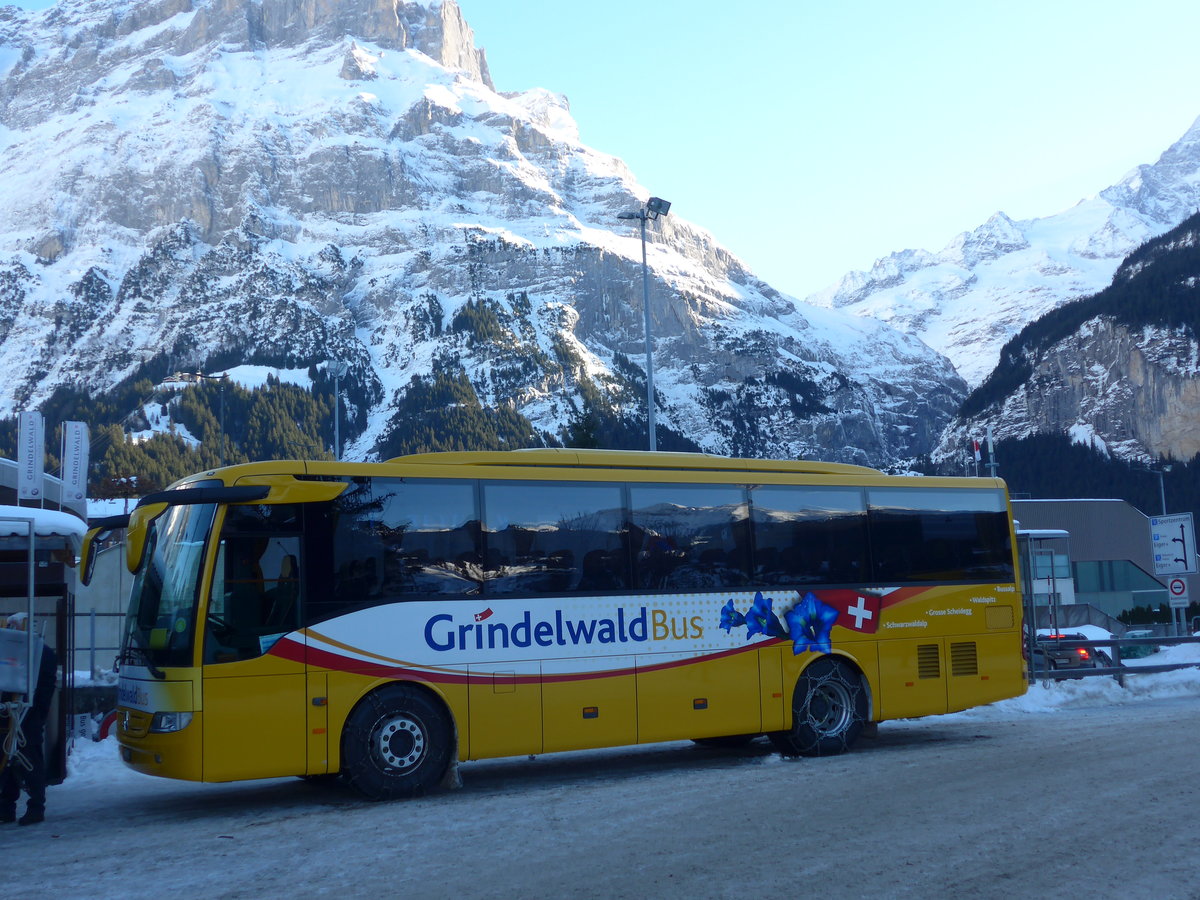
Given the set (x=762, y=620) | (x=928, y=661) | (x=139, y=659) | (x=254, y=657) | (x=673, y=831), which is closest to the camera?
(x=673, y=831)

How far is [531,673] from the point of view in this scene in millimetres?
11578

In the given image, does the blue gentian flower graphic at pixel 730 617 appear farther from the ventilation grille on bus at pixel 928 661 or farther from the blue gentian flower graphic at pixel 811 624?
the ventilation grille on bus at pixel 928 661

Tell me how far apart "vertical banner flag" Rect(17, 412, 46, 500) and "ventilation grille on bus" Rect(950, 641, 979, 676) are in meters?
21.3

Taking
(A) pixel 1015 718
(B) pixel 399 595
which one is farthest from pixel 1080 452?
(B) pixel 399 595

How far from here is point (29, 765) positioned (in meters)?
9.65

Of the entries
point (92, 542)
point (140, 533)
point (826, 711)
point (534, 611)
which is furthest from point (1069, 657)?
point (92, 542)

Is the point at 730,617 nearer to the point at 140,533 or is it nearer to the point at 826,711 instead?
the point at 826,711

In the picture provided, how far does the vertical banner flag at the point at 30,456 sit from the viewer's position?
90.1ft

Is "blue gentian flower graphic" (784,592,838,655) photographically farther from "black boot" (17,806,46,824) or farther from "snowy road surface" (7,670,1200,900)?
"black boot" (17,806,46,824)

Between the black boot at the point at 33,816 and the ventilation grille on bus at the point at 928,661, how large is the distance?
30.9 ft

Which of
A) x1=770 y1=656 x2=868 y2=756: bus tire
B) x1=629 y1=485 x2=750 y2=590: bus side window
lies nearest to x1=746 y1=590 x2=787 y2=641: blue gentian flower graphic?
x1=629 y1=485 x2=750 y2=590: bus side window

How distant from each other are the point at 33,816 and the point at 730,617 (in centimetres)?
689

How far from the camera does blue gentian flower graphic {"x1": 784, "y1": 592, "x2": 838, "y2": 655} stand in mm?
13289

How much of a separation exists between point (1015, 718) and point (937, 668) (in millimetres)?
3098
